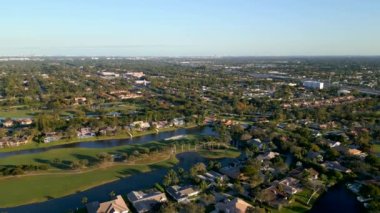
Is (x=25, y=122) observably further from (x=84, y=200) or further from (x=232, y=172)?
(x=232, y=172)

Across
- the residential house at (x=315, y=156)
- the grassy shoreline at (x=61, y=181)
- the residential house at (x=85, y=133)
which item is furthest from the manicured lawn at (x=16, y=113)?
the residential house at (x=315, y=156)

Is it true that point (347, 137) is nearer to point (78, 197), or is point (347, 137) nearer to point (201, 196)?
point (201, 196)

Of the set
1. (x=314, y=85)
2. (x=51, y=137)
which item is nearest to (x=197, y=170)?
(x=51, y=137)

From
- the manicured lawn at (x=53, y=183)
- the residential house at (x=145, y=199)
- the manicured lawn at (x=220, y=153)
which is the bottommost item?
the manicured lawn at (x=53, y=183)

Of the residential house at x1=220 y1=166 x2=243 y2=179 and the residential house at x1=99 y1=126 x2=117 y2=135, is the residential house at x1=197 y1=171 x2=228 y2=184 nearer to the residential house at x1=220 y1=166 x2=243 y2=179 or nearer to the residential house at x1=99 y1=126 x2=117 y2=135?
the residential house at x1=220 y1=166 x2=243 y2=179

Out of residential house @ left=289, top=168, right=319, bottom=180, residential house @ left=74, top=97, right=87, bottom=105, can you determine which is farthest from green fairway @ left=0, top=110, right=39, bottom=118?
residential house @ left=289, top=168, right=319, bottom=180

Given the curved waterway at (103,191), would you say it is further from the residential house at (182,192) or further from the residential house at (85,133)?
the residential house at (85,133)

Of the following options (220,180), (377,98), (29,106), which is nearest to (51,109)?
(29,106)
